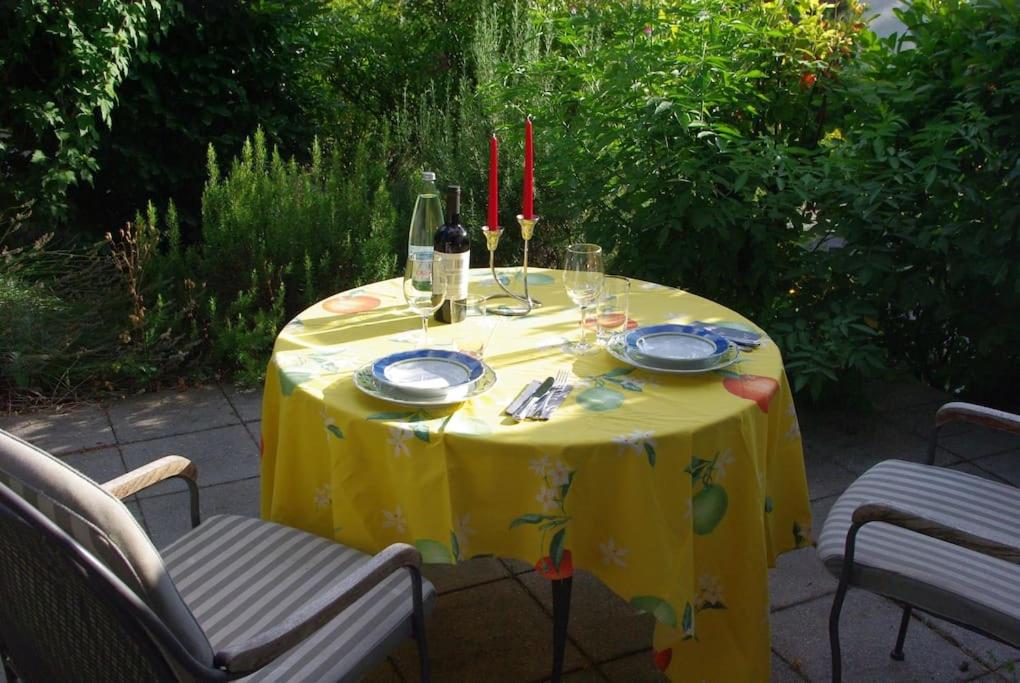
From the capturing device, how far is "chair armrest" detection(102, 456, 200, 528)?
1898mm

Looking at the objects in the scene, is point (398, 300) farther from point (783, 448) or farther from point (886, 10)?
point (886, 10)

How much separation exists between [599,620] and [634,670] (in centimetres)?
23

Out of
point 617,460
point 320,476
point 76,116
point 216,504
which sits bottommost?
point 216,504

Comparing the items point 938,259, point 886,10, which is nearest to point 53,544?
point 938,259

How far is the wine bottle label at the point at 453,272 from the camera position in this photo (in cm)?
239

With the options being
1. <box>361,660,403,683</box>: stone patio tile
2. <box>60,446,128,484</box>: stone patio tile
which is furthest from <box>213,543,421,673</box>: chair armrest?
<box>60,446,128,484</box>: stone patio tile

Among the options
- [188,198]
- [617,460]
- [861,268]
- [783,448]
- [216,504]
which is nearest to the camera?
[617,460]

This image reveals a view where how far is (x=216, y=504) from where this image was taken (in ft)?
10.8

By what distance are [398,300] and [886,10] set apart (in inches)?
207

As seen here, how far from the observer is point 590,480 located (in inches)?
73.2

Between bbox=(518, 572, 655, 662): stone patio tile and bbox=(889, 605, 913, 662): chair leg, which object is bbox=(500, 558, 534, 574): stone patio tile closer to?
bbox=(518, 572, 655, 662): stone patio tile

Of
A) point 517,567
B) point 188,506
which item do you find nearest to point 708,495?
point 517,567

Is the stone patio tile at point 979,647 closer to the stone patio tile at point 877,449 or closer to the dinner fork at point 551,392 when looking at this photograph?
the stone patio tile at point 877,449

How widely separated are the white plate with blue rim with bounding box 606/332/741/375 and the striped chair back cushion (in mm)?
1156
